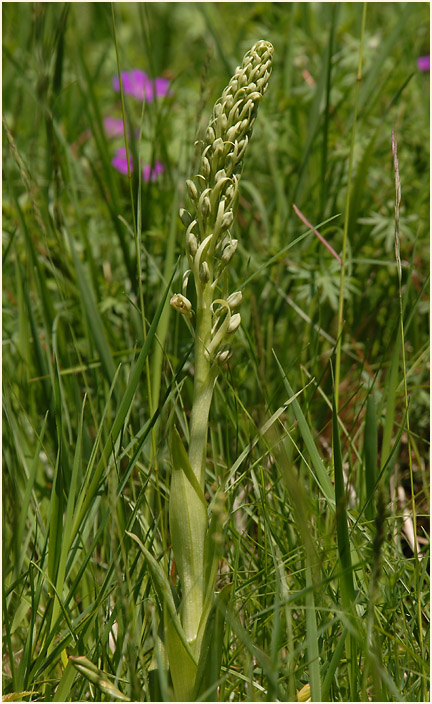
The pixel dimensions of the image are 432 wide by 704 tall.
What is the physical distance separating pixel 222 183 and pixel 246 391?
1.13 m

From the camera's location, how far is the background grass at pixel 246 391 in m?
1.45

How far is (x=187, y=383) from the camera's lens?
245 centimetres

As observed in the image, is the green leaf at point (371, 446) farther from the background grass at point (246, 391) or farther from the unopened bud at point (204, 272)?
the unopened bud at point (204, 272)

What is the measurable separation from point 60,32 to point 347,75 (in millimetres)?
1522

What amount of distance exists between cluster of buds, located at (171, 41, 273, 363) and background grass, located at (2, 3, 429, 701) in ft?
0.45

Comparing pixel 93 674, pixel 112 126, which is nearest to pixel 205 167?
pixel 93 674

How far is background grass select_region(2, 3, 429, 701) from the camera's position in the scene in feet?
4.77

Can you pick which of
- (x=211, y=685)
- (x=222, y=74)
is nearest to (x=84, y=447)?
(x=211, y=685)

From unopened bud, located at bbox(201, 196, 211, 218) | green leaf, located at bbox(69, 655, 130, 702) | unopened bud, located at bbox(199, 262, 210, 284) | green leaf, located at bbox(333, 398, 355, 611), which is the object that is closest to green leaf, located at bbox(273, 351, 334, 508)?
green leaf, located at bbox(333, 398, 355, 611)

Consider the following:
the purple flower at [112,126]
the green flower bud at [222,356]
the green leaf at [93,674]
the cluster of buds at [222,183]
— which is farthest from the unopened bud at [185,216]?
the purple flower at [112,126]

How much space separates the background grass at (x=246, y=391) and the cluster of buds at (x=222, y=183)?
0.14 m

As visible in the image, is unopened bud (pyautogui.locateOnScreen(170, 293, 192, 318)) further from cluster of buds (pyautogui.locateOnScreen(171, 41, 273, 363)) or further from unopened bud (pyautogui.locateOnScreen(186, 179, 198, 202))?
unopened bud (pyautogui.locateOnScreen(186, 179, 198, 202))

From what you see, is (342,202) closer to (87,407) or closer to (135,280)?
(135,280)

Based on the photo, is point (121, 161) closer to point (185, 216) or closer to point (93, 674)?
point (185, 216)
